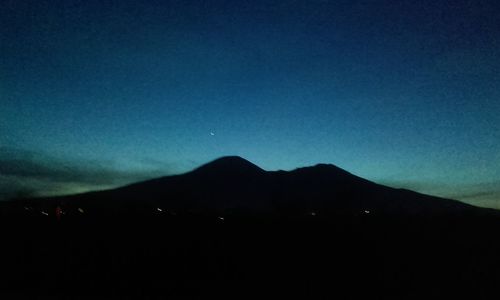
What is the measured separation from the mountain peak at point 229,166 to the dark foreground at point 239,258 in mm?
117109

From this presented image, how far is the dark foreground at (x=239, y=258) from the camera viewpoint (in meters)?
16.3

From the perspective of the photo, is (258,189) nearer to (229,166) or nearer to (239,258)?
(229,166)

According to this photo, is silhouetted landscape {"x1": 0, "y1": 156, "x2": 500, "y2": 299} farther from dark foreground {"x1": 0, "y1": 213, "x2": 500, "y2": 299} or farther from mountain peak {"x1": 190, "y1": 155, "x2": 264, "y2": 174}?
mountain peak {"x1": 190, "y1": 155, "x2": 264, "y2": 174}

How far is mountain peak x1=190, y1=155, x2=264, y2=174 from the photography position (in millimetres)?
137625

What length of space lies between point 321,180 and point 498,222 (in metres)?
109

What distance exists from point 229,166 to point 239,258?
123 meters

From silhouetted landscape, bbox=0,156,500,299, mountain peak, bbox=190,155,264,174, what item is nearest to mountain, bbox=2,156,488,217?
mountain peak, bbox=190,155,264,174

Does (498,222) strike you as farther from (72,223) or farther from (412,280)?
(72,223)

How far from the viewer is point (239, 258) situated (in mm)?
17750

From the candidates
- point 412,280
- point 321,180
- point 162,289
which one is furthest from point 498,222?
point 321,180

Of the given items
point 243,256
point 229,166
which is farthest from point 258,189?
point 243,256

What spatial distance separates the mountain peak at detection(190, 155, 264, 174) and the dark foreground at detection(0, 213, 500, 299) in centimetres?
11711

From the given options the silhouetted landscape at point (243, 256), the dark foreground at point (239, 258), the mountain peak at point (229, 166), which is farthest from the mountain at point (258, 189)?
the dark foreground at point (239, 258)

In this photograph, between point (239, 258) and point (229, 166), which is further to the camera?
point (229, 166)
